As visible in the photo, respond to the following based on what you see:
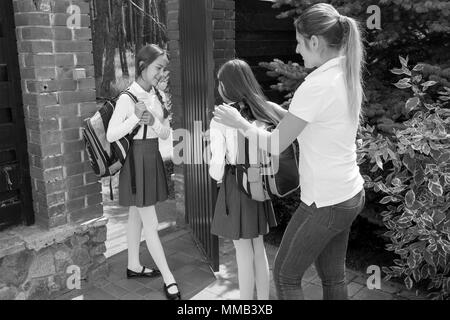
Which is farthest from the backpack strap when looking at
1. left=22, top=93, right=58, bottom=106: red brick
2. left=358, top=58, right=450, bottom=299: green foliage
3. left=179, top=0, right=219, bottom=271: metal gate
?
left=358, top=58, right=450, bottom=299: green foliage

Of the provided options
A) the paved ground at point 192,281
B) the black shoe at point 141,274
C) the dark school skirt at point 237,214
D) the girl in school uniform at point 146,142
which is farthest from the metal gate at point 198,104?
the dark school skirt at point 237,214

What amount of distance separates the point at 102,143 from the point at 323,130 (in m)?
1.67

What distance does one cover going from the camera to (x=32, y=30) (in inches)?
126

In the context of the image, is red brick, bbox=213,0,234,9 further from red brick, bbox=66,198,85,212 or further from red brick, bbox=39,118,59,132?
red brick, bbox=66,198,85,212

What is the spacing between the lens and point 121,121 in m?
3.23

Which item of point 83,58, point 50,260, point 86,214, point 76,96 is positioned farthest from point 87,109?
point 50,260

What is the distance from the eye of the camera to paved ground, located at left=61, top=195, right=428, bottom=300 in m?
3.59

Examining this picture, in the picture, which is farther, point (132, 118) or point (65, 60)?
point (65, 60)

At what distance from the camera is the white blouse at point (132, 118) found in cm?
321

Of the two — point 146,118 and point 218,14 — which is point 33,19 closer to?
point 146,118

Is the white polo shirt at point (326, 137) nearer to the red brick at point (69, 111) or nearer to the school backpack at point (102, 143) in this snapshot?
the school backpack at point (102, 143)

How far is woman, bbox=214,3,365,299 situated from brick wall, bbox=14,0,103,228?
1.49 m
